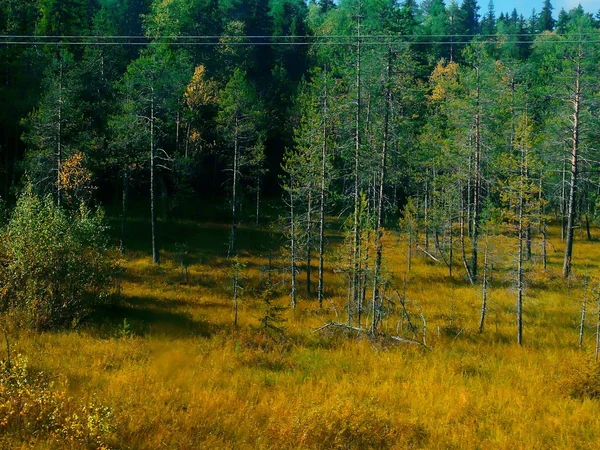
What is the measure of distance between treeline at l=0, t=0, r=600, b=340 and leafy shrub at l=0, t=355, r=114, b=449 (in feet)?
30.1

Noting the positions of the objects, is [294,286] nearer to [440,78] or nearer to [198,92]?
[198,92]

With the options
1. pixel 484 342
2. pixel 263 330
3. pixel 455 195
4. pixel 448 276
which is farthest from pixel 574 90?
pixel 263 330

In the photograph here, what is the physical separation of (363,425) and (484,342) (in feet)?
30.5

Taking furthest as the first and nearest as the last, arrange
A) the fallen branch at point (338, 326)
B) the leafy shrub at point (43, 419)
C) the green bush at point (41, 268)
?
the fallen branch at point (338, 326) → the green bush at point (41, 268) → the leafy shrub at point (43, 419)

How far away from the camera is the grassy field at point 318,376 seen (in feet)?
28.8

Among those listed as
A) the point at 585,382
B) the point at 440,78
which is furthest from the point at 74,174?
the point at 440,78

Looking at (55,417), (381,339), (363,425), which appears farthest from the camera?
(381,339)

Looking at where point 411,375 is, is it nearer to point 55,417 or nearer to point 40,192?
point 55,417

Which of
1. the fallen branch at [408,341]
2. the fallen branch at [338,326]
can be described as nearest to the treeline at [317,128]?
the fallen branch at [338,326]

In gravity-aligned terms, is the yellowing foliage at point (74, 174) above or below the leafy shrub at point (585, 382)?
above

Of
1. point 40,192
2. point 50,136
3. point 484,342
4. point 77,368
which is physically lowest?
point 484,342

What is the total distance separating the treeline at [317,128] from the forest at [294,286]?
0.23m

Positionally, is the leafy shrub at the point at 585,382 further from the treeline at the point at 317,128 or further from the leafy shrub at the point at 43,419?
the leafy shrub at the point at 43,419

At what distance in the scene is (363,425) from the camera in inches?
351
